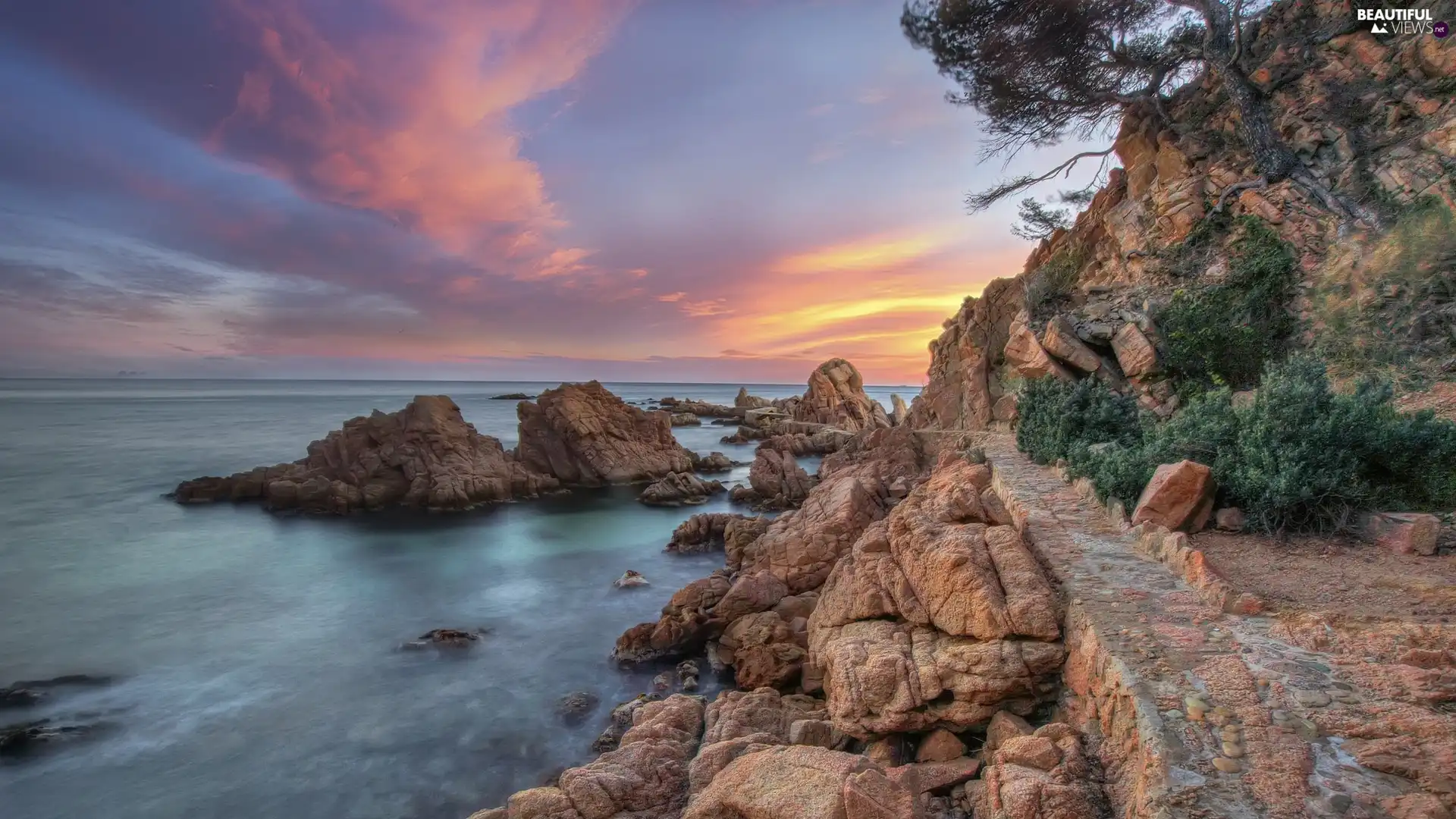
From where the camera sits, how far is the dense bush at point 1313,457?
6.33 meters

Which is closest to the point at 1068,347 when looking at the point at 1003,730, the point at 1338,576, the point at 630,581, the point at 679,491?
the point at 1338,576

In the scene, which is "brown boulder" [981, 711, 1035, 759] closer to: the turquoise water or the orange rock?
the orange rock

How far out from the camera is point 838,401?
46656 millimetres

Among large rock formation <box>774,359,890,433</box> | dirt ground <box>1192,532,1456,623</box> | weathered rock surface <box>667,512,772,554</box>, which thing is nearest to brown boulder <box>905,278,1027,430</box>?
weathered rock surface <box>667,512,772,554</box>

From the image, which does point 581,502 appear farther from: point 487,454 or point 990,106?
point 990,106

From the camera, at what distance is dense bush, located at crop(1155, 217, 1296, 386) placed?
1169 centimetres

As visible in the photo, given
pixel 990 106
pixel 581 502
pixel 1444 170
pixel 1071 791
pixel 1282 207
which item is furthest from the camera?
pixel 581 502

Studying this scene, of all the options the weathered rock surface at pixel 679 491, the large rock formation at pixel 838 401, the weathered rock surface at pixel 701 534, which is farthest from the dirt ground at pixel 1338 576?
the large rock formation at pixel 838 401

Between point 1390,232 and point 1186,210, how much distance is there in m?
4.26

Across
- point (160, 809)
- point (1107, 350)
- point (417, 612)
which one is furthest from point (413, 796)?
point (1107, 350)

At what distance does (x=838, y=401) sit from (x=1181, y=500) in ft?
132

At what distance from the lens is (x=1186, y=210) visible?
14828mm

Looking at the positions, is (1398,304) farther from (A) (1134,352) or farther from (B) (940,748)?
(B) (940,748)

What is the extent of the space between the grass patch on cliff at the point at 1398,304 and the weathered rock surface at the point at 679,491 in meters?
21.1
